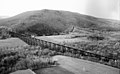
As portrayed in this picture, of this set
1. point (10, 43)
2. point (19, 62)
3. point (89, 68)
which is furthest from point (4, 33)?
point (89, 68)

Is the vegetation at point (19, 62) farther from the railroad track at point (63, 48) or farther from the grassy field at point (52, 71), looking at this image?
the railroad track at point (63, 48)

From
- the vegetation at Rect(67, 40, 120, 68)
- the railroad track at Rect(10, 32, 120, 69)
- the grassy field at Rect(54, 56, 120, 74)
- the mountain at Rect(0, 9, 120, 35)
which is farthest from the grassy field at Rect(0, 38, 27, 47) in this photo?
the grassy field at Rect(54, 56, 120, 74)

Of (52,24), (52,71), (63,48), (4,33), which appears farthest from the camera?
(52,24)

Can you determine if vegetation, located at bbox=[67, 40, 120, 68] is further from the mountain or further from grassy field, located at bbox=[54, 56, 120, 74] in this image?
the mountain

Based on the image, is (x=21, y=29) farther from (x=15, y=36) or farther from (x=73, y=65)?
(x=73, y=65)

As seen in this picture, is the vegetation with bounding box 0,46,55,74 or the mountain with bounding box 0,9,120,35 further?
the mountain with bounding box 0,9,120,35

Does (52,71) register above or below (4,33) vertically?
below

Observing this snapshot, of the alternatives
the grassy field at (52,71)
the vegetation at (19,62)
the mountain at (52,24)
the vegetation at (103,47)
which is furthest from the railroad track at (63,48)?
the mountain at (52,24)

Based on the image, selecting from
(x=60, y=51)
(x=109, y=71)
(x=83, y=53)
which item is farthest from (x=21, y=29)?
(x=109, y=71)

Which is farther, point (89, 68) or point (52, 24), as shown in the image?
point (52, 24)

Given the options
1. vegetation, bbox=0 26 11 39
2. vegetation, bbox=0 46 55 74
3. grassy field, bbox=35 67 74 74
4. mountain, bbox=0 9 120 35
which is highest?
mountain, bbox=0 9 120 35

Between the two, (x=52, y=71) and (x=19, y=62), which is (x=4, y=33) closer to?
(x=19, y=62)

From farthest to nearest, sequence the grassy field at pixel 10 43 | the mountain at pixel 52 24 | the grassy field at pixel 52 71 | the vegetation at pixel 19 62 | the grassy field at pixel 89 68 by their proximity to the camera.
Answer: the mountain at pixel 52 24 → the grassy field at pixel 10 43 → the vegetation at pixel 19 62 → the grassy field at pixel 89 68 → the grassy field at pixel 52 71
